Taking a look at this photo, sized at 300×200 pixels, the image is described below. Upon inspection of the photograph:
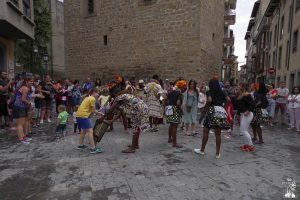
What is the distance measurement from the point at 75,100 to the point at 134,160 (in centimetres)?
684

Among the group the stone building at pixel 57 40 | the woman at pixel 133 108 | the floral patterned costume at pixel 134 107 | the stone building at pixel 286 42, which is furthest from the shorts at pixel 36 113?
the stone building at pixel 57 40

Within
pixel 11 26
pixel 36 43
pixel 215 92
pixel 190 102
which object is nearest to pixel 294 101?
pixel 190 102

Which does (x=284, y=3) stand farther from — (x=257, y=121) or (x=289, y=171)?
(x=289, y=171)

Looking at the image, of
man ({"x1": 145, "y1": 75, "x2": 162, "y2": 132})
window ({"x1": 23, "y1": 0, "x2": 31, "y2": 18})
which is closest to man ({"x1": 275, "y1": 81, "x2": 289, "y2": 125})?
man ({"x1": 145, "y1": 75, "x2": 162, "y2": 132})

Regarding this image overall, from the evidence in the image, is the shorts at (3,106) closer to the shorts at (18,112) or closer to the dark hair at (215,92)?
the shorts at (18,112)

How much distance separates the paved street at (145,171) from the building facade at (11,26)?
5.81 m

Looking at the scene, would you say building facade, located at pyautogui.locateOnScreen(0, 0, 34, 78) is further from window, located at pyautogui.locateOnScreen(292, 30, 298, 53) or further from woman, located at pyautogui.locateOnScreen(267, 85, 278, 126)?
window, located at pyautogui.locateOnScreen(292, 30, 298, 53)

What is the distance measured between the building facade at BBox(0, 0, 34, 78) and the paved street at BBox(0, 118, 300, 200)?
5.81m

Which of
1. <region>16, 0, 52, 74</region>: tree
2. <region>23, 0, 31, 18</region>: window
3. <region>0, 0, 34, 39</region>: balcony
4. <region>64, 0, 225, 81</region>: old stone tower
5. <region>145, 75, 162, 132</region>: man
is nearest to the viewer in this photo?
<region>145, 75, 162, 132</region>: man

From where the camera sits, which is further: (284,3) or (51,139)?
(284,3)

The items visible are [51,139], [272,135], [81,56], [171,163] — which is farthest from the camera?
[81,56]

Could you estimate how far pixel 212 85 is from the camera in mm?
5445

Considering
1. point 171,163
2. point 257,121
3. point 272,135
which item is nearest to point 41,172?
point 171,163

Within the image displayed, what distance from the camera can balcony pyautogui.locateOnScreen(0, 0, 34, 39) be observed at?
9945mm
